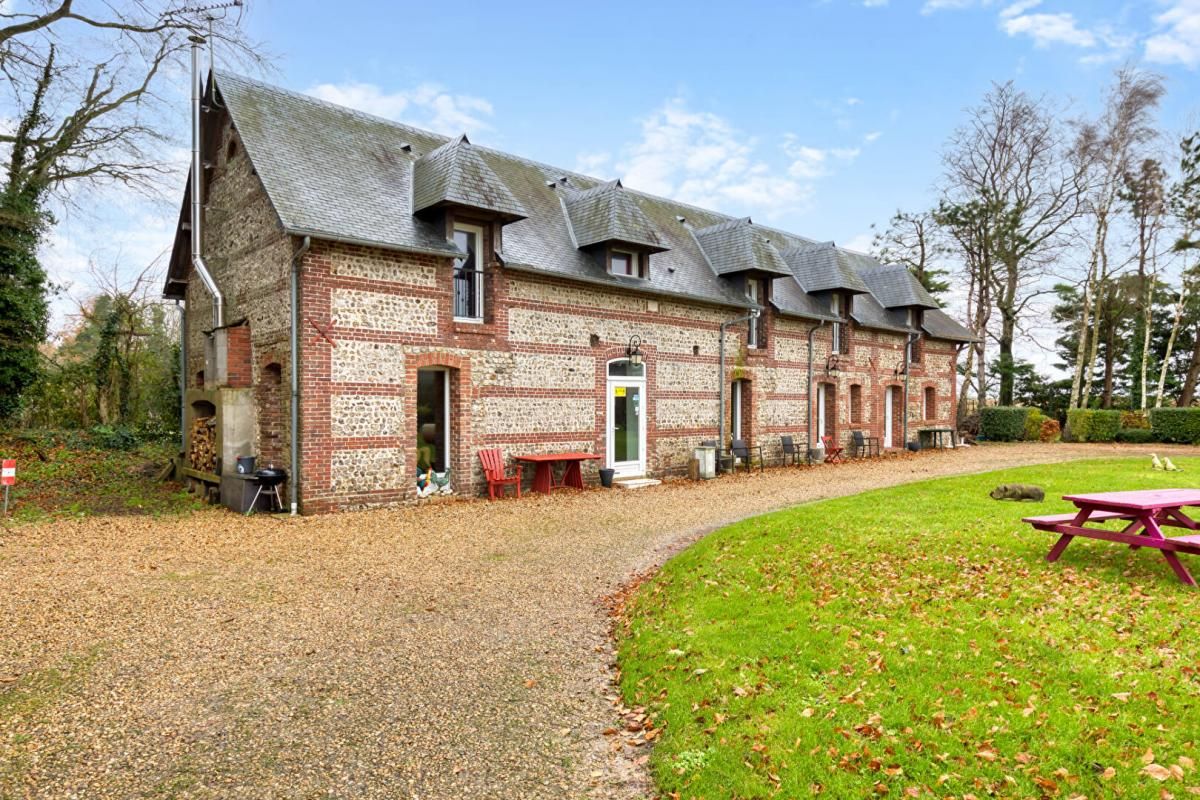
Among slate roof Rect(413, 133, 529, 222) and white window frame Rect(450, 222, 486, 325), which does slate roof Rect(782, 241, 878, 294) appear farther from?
white window frame Rect(450, 222, 486, 325)

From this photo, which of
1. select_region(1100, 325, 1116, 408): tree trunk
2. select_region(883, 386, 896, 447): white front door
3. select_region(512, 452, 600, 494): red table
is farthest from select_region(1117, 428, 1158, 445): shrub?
select_region(512, 452, 600, 494): red table

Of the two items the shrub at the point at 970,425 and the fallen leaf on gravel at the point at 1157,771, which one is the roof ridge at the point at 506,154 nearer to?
the shrub at the point at 970,425

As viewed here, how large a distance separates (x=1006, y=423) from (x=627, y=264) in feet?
62.9

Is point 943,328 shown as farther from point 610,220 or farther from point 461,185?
point 461,185

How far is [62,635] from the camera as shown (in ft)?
16.5

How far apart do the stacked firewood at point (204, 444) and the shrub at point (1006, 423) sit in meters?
26.4

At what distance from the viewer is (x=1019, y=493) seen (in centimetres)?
996

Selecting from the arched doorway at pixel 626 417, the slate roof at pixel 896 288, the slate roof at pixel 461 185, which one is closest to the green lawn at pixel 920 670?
the arched doorway at pixel 626 417

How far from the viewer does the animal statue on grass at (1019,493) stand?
9.89 meters

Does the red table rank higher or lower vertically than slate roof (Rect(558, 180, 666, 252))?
lower

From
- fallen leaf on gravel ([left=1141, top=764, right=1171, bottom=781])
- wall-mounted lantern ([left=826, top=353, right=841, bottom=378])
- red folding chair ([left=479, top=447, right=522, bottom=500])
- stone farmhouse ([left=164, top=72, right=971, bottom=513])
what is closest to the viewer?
fallen leaf on gravel ([left=1141, top=764, right=1171, bottom=781])

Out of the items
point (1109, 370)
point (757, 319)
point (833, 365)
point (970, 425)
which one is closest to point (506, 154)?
point (757, 319)

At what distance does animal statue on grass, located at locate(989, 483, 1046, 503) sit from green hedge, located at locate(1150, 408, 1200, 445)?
17936 mm

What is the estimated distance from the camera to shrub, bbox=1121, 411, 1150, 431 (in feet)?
79.0
